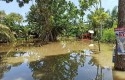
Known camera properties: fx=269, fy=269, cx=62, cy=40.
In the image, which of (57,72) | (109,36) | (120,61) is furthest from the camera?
(109,36)

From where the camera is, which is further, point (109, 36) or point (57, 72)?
point (109, 36)

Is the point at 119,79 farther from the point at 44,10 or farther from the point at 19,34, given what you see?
the point at 19,34

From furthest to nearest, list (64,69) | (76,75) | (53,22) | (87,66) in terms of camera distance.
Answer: (53,22), (87,66), (64,69), (76,75)

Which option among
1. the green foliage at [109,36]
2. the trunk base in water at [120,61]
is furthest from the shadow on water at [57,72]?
the green foliage at [109,36]

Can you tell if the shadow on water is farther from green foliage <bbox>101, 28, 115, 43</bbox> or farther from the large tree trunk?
green foliage <bbox>101, 28, 115, 43</bbox>

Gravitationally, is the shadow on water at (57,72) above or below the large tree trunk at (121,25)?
below

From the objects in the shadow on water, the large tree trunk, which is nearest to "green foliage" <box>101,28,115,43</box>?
the shadow on water

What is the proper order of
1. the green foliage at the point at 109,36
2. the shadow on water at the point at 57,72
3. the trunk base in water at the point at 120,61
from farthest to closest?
the green foliage at the point at 109,36 → the trunk base in water at the point at 120,61 → the shadow on water at the point at 57,72

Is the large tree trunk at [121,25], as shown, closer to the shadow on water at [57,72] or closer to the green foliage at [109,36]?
the shadow on water at [57,72]

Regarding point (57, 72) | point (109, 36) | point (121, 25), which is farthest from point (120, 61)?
point (109, 36)

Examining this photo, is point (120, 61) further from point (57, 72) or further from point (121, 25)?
point (57, 72)

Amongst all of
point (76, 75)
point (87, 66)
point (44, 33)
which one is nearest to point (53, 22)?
point (44, 33)

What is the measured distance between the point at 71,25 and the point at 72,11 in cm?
263

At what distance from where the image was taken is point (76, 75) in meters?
10.1
